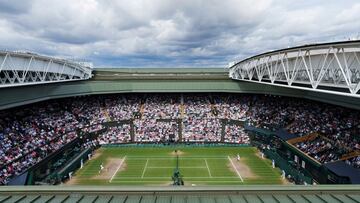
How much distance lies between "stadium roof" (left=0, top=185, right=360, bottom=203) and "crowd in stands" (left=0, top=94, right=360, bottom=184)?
1861cm

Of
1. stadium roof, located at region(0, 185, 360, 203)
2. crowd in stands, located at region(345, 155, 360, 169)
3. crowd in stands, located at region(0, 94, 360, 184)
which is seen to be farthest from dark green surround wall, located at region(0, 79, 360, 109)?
stadium roof, located at region(0, 185, 360, 203)

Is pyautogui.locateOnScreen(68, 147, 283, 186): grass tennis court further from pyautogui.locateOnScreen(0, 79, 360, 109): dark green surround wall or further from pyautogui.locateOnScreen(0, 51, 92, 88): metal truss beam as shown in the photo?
pyautogui.locateOnScreen(0, 51, 92, 88): metal truss beam

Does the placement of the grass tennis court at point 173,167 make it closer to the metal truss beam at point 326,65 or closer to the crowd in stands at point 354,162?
the crowd in stands at point 354,162

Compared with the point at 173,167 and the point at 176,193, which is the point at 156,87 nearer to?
the point at 173,167

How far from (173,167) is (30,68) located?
56.7 feet

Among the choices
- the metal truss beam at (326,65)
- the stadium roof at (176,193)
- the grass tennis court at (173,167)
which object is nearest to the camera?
the stadium roof at (176,193)

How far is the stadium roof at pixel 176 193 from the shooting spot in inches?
435

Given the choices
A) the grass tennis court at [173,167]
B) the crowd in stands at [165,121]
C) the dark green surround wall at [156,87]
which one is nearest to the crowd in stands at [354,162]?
the crowd in stands at [165,121]

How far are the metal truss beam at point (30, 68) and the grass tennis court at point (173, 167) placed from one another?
35.0 feet

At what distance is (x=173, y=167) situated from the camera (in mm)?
35969

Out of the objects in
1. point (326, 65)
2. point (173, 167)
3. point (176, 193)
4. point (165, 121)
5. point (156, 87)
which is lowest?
point (173, 167)

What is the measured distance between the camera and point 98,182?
31.2 meters

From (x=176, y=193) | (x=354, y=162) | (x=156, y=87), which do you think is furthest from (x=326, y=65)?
(x=156, y=87)

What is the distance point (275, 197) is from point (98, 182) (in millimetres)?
23274
